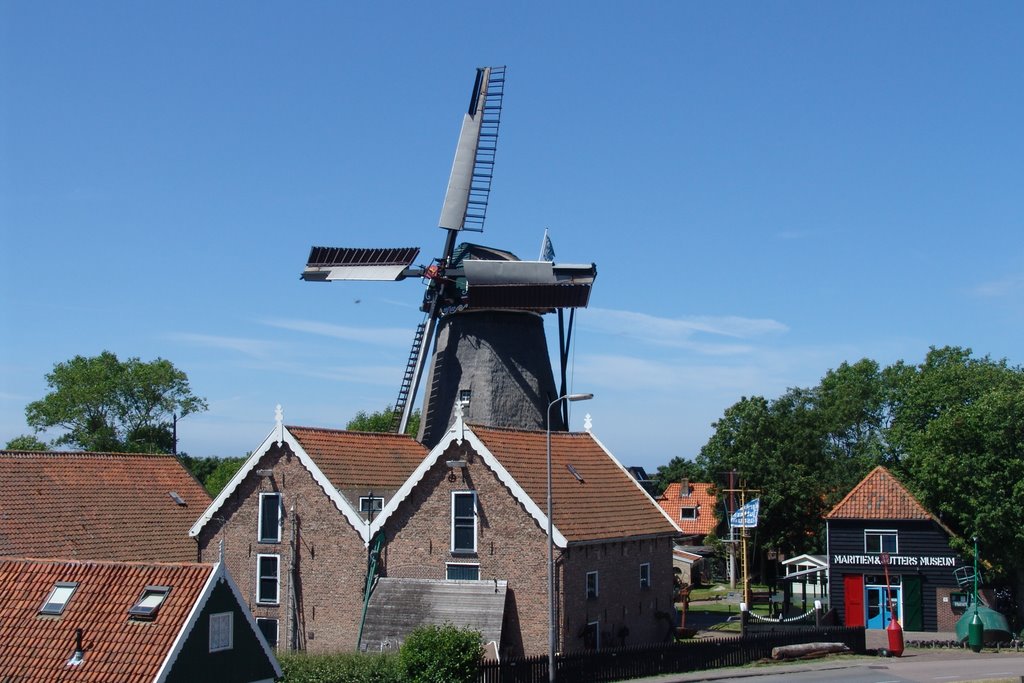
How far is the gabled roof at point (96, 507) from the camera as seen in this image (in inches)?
1614

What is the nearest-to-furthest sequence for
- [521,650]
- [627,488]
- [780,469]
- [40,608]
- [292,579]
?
[40,608] < [521,650] < [292,579] < [627,488] < [780,469]

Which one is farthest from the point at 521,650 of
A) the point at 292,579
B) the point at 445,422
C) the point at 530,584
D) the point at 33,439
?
the point at 33,439

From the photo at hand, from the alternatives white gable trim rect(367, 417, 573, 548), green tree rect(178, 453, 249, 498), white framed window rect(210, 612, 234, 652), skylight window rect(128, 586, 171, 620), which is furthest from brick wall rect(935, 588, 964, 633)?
green tree rect(178, 453, 249, 498)

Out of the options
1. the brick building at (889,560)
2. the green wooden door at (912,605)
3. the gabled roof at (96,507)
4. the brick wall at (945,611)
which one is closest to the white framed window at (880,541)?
the brick building at (889,560)

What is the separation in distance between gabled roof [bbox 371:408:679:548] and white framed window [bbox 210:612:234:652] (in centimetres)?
1349

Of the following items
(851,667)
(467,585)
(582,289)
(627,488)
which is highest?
(582,289)

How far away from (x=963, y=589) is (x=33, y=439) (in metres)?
60.1

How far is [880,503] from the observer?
51.7 metres

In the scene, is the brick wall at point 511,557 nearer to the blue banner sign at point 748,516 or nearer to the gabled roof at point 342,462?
the gabled roof at point 342,462

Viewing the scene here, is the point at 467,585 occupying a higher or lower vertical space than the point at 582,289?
lower

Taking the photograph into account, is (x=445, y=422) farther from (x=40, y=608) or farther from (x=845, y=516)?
(x=40, y=608)

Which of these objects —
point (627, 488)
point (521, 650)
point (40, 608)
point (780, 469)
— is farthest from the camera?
point (780, 469)

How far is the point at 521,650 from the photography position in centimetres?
3809

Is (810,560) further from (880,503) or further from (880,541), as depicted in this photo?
(880,503)
